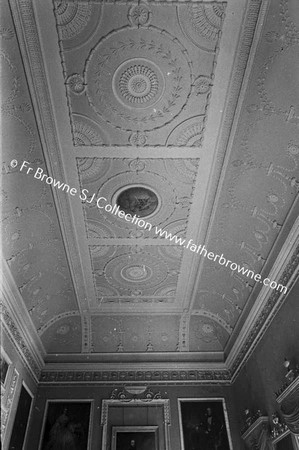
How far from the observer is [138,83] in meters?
5.41

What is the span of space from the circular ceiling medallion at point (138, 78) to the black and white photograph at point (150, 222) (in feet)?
0.07

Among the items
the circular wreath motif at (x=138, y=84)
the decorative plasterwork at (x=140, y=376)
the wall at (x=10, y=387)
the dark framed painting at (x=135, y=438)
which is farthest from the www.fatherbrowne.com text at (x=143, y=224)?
the dark framed painting at (x=135, y=438)

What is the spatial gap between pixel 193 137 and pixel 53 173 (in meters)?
2.49

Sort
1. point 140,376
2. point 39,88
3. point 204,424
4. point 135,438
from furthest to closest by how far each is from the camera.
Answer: point 140,376 < point 204,424 < point 135,438 < point 39,88

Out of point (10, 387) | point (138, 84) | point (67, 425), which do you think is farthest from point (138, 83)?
point (67, 425)

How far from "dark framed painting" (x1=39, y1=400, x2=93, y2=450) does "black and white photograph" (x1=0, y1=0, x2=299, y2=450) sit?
4cm

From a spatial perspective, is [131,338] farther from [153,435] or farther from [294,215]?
[294,215]

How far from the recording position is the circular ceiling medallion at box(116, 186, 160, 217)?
7.03 metres

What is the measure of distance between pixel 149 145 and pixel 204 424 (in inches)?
279

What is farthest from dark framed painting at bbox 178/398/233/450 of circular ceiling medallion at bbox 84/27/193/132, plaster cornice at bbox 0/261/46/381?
circular ceiling medallion at bbox 84/27/193/132

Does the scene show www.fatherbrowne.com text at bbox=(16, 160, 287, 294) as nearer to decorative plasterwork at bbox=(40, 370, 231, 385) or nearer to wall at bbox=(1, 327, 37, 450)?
wall at bbox=(1, 327, 37, 450)

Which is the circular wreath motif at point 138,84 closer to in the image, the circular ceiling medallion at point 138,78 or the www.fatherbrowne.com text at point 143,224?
the circular ceiling medallion at point 138,78

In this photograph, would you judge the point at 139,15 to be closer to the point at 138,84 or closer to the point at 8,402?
the point at 138,84

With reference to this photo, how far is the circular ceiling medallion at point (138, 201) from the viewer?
7027 millimetres
